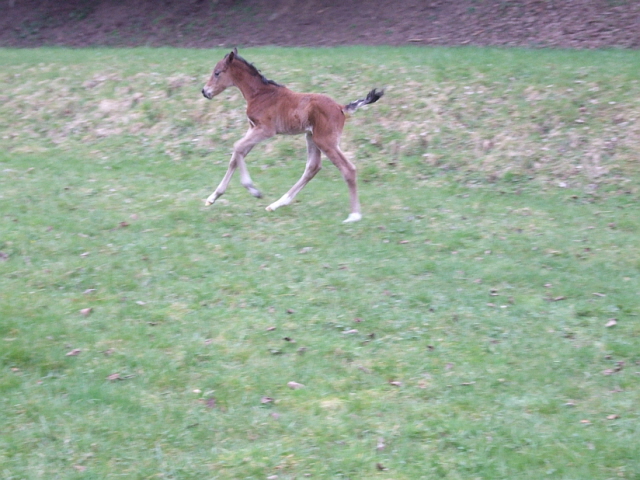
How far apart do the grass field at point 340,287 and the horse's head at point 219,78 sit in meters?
1.65

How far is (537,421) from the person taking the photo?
215 inches

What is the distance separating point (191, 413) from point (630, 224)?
722cm

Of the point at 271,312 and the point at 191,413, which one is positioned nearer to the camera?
the point at 191,413

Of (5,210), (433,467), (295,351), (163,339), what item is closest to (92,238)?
(5,210)

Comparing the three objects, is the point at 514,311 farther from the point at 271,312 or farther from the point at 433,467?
the point at 433,467

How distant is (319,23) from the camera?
23.5 m

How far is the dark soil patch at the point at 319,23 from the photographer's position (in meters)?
20.0

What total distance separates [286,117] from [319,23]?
47.0 feet

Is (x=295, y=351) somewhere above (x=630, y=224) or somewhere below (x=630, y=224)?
above

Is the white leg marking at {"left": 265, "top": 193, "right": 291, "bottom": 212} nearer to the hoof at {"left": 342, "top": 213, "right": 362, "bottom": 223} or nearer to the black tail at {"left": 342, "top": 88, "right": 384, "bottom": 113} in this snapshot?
the hoof at {"left": 342, "top": 213, "right": 362, "bottom": 223}

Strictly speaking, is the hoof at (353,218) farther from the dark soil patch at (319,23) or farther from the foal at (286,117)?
the dark soil patch at (319,23)

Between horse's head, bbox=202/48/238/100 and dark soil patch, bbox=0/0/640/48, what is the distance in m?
11.0

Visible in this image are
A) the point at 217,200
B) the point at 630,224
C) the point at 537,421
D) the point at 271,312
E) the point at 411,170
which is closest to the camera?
the point at 537,421

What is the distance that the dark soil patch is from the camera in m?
20.0
